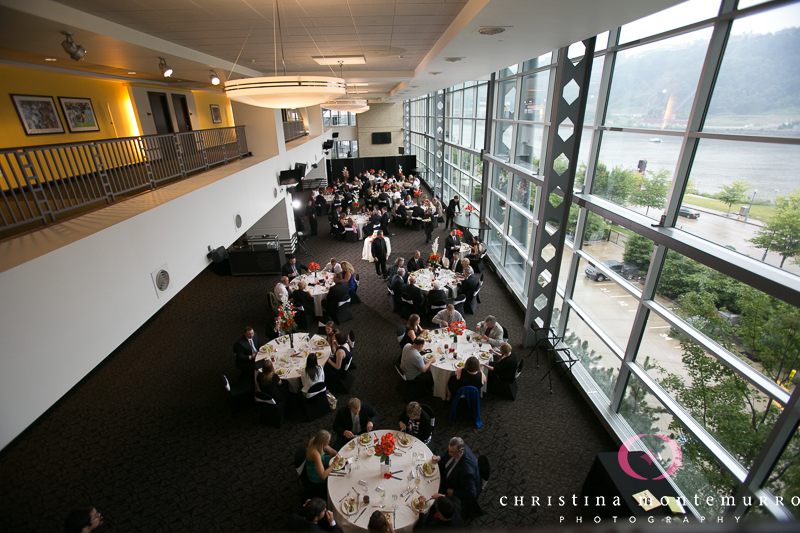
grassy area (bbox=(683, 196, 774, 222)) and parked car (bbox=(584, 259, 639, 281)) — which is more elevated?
grassy area (bbox=(683, 196, 774, 222))

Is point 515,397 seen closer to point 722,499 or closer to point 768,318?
point 722,499

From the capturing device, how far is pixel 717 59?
4.08 meters

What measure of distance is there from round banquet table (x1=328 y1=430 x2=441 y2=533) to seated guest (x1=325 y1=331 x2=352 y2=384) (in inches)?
73.6

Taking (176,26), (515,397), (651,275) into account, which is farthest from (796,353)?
(176,26)

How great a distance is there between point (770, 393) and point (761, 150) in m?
2.44

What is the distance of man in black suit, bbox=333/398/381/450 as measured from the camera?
5.33m

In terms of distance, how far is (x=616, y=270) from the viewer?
6105 mm

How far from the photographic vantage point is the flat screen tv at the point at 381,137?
31.2m

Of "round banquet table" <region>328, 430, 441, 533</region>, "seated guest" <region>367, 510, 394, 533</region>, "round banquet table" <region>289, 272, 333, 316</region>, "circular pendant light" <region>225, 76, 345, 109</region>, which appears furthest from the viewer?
"round banquet table" <region>289, 272, 333, 316</region>

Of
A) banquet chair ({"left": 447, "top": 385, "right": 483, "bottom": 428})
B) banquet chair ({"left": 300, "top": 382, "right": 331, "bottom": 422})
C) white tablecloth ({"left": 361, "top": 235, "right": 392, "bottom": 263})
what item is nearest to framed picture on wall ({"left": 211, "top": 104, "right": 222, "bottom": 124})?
white tablecloth ({"left": 361, "top": 235, "right": 392, "bottom": 263})

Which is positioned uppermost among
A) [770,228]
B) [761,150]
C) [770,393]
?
[761,150]

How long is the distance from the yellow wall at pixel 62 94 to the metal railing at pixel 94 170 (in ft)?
2.04

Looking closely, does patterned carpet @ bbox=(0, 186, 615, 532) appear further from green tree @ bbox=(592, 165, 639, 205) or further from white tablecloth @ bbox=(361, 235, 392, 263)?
white tablecloth @ bbox=(361, 235, 392, 263)

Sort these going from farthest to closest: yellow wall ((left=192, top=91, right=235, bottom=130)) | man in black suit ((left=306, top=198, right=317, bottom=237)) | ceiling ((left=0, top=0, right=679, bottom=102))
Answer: man in black suit ((left=306, top=198, right=317, bottom=237))
yellow wall ((left=192, top=91, right=235, bottom=130))
ceiling ((left=0, top=0, right=679, bottom=102))
